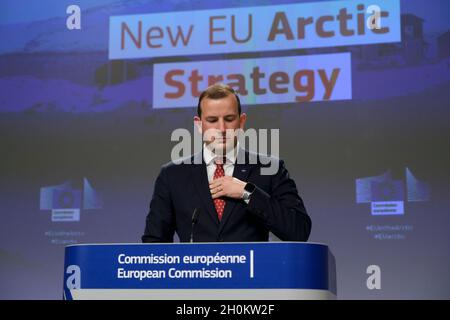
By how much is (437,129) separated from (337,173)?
770 millimetres

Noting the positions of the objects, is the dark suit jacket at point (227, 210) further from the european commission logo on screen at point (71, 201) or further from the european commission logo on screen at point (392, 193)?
the european commission logo on screen at point (71, 201)

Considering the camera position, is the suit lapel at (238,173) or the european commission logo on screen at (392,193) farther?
the european commission logo on screen at (392,193)

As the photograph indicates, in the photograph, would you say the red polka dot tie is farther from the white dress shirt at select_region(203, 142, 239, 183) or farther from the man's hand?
the man's hand

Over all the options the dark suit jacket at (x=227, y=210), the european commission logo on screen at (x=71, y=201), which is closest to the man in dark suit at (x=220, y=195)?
the dark suit jacket at (x=227, y=210)

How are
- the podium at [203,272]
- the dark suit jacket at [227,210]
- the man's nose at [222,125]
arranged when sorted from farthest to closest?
the man's nose at [222,125], the dark suit jacket at [227,210], the podium at [203,272]

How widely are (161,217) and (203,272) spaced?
0.69 meters

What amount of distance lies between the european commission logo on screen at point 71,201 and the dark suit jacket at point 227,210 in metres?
2.45

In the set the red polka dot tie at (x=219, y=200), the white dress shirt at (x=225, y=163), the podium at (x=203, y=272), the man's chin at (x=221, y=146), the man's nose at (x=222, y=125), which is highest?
the man's nose at (x=222, y=125)

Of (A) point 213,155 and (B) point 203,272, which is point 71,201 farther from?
(B) point 203,272

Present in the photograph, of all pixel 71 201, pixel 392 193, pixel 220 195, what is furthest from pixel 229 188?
pixel 71 201

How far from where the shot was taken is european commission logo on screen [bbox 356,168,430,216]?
4.76 metres

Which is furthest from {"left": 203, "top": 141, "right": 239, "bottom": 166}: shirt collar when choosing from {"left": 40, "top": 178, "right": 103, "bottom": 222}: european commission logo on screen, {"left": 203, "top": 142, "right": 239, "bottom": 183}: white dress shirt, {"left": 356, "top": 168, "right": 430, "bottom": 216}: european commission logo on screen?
{"left": 40, "top": 178, "right": 103, "bottom": 222}: european commission logo on screen

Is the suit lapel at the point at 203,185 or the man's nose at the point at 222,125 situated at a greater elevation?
the man's nose at the point at 222,125

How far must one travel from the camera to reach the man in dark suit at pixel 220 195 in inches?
102
